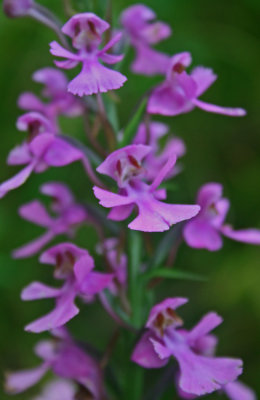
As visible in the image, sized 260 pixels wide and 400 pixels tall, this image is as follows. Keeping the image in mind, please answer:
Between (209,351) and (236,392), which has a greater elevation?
(209,351)

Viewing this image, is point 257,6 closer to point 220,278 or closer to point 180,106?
point 220,278

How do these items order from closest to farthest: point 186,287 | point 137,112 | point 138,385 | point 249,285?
point 137,112 → point 138,385 → point 249,285 → point 186,287

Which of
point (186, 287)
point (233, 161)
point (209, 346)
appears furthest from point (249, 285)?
point (209, 346)

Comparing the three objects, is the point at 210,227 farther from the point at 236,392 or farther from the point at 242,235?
the point at 236,392

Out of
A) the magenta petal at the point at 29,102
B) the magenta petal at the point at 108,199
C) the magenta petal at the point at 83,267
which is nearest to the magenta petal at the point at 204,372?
the magenta petal at the point at 83,267

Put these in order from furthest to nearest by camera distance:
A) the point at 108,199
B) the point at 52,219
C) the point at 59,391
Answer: the point at 59,391
the point at 52,219
the point at 108,199

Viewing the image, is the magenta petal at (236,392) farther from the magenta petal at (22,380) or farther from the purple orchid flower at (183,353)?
the magenta petal at (22,380)

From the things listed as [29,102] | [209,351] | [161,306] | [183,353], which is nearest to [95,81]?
[29,102]
